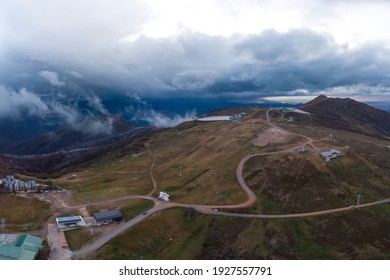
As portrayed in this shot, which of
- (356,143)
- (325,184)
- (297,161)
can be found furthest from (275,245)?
(356,143)

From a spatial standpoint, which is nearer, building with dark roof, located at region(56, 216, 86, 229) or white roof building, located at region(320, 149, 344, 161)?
building with dark roof, located at region(56, 216, 86, 229)

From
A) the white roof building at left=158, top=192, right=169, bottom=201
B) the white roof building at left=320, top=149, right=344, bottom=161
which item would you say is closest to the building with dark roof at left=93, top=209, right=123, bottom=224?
the white roof building at left=158, top=192, right=169, bottom=201

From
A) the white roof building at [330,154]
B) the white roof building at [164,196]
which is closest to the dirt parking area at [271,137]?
the white roof building at [330,154]

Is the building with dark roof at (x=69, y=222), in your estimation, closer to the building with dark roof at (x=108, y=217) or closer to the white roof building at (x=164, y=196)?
the building with dark roof at (x=108, y=217)

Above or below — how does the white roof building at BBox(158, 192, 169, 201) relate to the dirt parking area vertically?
below

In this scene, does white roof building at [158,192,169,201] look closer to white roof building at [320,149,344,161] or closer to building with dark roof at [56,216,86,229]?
building with dark roof at [56,216,86,229]

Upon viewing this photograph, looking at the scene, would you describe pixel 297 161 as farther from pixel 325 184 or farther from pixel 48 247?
pixel 48 247

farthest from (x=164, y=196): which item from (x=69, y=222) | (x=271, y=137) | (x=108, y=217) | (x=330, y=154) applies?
(x=271, y=137)

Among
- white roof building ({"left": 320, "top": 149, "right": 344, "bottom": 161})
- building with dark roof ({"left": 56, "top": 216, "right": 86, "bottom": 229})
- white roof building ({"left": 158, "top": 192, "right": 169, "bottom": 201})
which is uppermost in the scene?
white roof building ({"left": 320, "top": 149, "right": 344, "bottom": 161})
